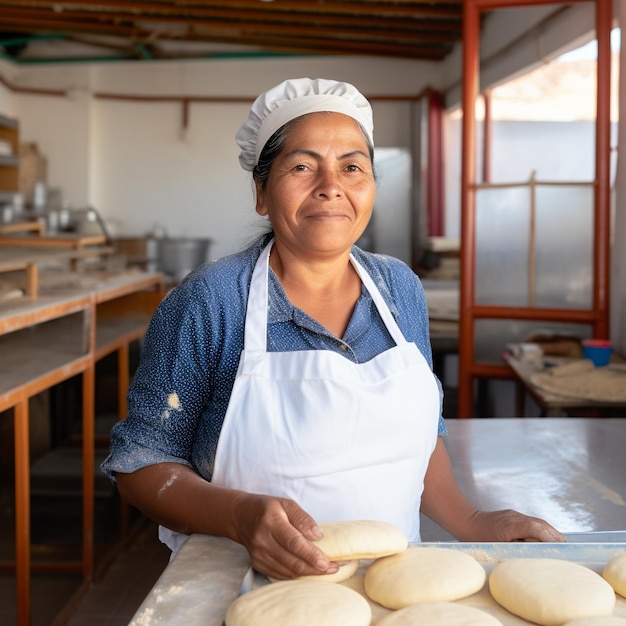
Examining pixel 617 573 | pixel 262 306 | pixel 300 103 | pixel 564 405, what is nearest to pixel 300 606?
pixel 617 573

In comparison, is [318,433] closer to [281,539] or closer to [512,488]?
A: [281,539]

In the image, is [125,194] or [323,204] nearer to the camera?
[323,204]

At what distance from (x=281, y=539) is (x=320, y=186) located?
638mm

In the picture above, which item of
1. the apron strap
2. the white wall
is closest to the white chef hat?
the apron strap

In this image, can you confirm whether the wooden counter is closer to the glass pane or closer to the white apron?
the white apron

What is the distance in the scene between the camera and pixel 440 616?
101cm

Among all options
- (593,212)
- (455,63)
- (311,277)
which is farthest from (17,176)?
(311,277)

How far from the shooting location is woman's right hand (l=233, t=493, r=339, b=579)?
3.49 feet

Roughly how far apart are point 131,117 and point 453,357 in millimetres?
4945

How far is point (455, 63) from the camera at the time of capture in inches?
291

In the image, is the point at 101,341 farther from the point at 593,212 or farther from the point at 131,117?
the point at 131,117

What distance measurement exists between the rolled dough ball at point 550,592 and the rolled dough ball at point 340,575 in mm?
197

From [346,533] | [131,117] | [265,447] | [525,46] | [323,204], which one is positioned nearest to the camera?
[346,533]

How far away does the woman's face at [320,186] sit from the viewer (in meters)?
1.43
